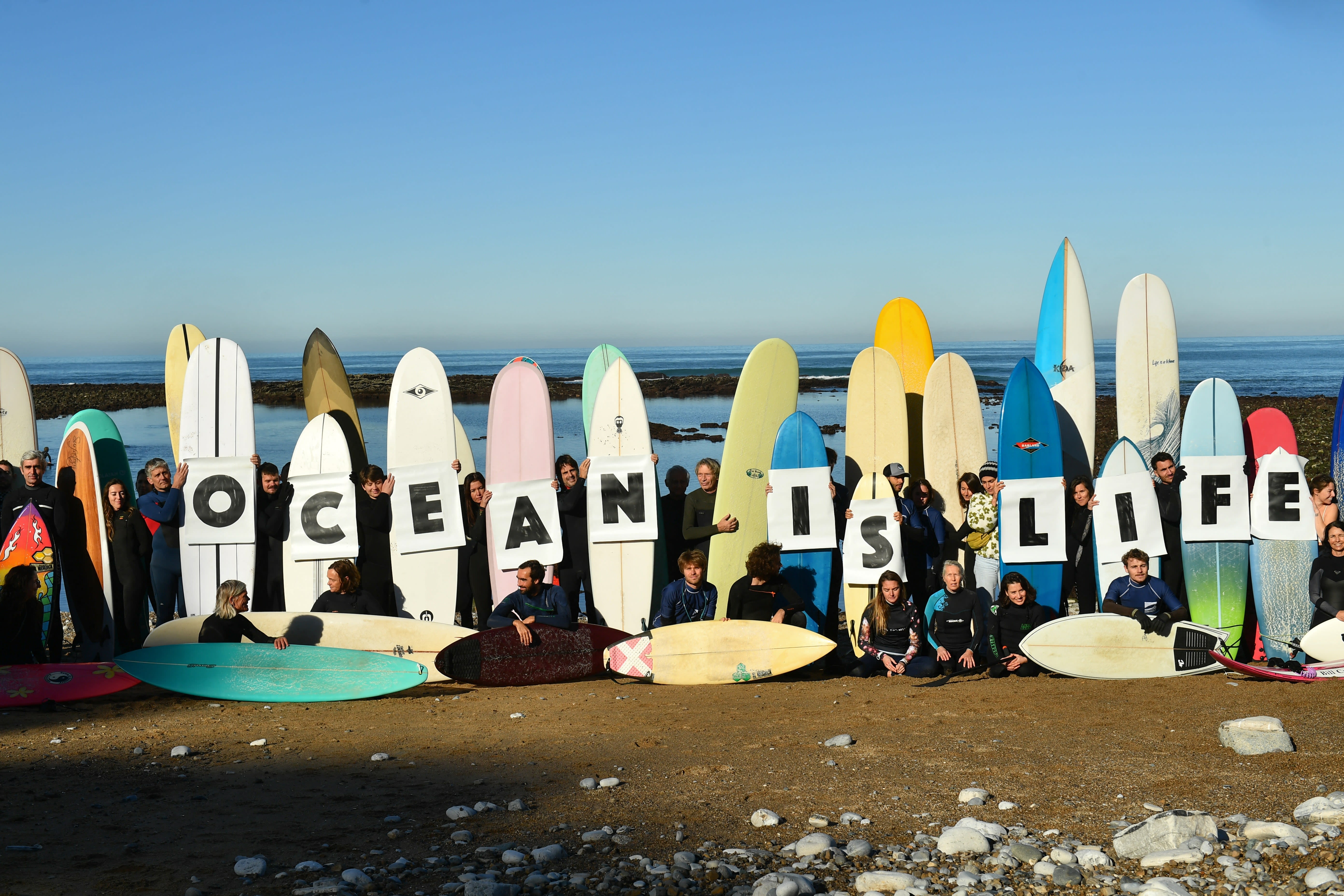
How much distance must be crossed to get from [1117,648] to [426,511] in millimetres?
4227

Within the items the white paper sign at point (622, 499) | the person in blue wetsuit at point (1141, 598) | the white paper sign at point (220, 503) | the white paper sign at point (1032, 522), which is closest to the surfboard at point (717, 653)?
the white paper sign at point (622, 499)

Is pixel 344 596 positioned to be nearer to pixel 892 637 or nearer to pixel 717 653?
pixel 717 653

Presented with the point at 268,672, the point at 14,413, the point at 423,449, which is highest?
the point at 14,413

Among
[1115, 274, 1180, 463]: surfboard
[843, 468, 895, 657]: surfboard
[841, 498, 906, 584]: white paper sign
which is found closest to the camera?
[841, 498, 906, 584]: white paper sign

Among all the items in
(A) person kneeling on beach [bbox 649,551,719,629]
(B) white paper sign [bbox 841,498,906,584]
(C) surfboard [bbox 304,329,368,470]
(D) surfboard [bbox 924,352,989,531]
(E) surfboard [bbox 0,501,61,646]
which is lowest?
(A) person kneeling on beach [bbox 649,551,719,629]

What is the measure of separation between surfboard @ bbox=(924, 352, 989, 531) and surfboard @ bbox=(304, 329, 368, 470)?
150 inches

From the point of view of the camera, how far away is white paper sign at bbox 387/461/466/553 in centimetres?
677

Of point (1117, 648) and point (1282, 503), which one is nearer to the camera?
A: point (1117, 648)

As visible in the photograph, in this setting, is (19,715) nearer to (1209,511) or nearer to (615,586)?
(615,586)

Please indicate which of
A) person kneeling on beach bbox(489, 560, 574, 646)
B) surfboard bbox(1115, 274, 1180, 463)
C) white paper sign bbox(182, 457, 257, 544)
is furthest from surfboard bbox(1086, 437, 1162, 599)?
white paper sign bbox(182, 457, 257, 544)

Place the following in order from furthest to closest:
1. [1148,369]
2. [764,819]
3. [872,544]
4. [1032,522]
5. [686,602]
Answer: [1148,369]
[872,544]
[1032,522]
[686,602]
[764,819]

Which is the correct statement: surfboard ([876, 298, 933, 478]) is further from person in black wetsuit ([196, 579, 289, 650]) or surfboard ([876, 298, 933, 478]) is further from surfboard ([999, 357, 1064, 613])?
person in black wetsuit ([196, 579, 289, 650])

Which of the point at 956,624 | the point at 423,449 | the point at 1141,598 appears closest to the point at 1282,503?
the point at 1141,598

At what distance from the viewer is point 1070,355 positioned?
7965mm
